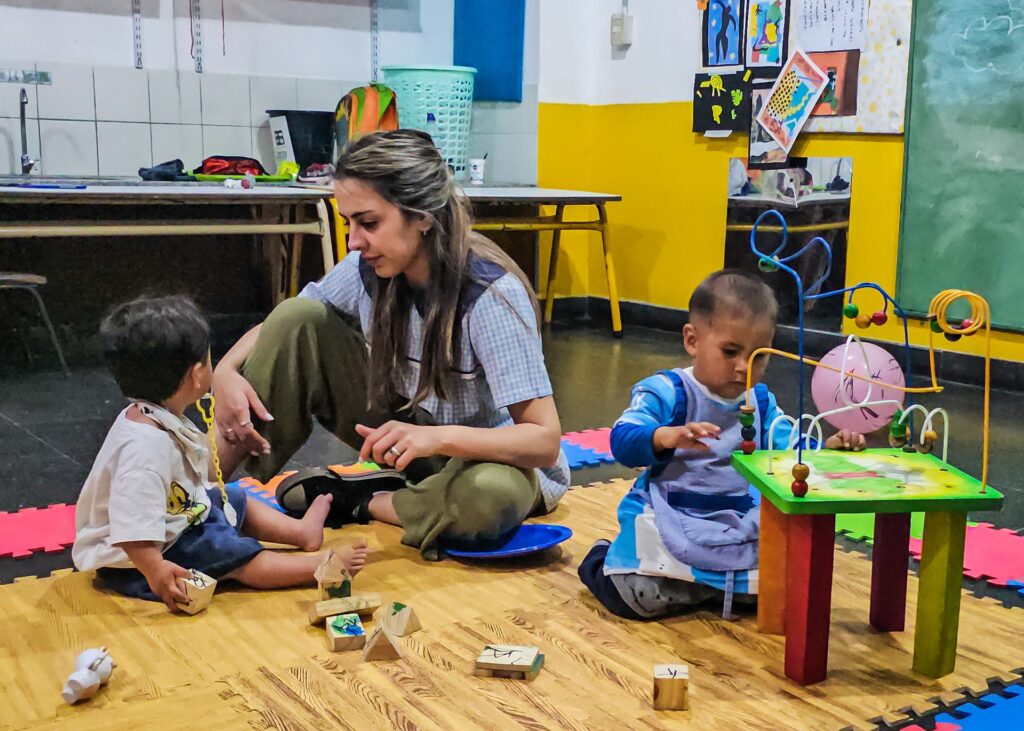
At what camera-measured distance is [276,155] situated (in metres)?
4.52

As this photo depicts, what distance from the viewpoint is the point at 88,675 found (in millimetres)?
1383

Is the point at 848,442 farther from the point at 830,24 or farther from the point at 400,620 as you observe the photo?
the point at 830,24

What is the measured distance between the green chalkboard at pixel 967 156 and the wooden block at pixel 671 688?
2.63 meters

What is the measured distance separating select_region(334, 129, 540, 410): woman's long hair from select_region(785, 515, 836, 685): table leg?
26.8 inches

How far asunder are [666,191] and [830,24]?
1.08m

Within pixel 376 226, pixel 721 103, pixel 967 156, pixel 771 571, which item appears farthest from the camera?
pixel 721 103

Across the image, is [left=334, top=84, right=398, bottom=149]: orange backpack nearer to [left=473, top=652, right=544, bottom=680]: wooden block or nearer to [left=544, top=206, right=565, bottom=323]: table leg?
[left=544, top=206, right=565, bottom=323]: table leg

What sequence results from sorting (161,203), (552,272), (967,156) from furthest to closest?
(552,272)
(161,203)
(967,156)

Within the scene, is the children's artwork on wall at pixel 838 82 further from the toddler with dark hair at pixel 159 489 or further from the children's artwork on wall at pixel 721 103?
the toddler with dark hair at pixel 159 489

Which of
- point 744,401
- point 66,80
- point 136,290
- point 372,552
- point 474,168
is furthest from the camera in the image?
point 474,168

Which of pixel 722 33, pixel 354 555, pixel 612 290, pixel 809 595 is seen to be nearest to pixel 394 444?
pixel 354 555

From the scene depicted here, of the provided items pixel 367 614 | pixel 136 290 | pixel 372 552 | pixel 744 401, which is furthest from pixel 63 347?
pixel 744 401

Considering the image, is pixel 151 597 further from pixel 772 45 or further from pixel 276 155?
pixel 772 45

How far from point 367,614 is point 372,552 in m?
0.30
